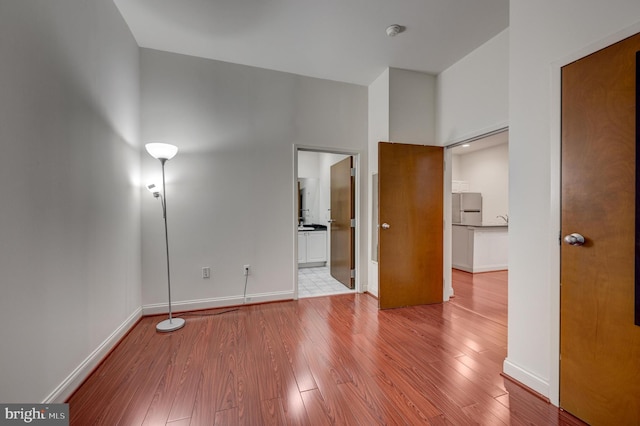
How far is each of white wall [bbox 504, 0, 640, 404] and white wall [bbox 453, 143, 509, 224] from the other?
4.76 m

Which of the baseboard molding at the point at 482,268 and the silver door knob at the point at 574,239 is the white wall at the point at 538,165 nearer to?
the silver door knob at the point at 574,239

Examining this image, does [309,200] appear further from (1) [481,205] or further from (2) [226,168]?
(1) [481,205]

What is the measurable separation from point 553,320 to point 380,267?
63.0 inches

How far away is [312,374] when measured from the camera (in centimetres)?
180

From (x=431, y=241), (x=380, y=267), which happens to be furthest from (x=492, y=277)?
(x=380, y=267)

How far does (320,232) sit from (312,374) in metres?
3.46

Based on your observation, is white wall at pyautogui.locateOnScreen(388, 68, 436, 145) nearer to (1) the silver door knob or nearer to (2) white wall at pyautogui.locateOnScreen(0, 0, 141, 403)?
(1) the silver door knob

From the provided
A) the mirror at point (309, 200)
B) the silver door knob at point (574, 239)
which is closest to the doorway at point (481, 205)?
the mirror at point (309, 200)

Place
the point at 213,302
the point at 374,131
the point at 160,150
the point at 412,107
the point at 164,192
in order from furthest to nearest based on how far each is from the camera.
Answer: the point at 374,131
the point at 412,107
the point at 213,302
the point at 164,192
the point at 160,150

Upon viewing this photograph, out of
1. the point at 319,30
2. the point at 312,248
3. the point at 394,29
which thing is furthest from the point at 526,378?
the point at 312,248

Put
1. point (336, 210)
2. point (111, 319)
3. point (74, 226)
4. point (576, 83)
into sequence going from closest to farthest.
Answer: point (576, 83) → point (74, 226) → point (111, 319) → point (336, 210)

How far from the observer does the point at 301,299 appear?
3391 millimetres

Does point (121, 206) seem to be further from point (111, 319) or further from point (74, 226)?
point (111, 319)

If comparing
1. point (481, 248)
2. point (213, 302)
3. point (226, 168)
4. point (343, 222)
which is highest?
point (226, 168)
